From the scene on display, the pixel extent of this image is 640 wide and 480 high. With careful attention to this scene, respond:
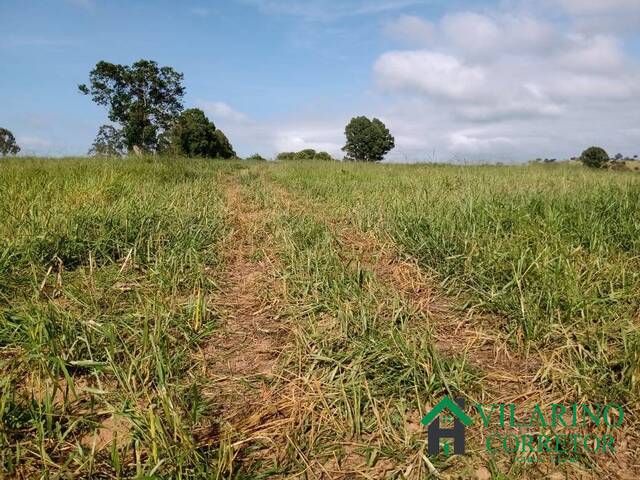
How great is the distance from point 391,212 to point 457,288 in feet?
5.60

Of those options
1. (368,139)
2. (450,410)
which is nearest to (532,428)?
(450,410)

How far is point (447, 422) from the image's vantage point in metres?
1.60

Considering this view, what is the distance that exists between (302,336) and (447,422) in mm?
876

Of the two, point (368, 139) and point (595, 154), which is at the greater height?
point (368, 139)

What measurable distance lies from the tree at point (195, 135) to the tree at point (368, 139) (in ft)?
77.9

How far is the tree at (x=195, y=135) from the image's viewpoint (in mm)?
40562

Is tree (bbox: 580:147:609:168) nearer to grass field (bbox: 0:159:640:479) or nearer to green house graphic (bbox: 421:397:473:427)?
grass field (bbox: 0:159:640:479)

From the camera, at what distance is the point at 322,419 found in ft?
5.45

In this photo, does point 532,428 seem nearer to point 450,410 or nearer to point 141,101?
point 450,410

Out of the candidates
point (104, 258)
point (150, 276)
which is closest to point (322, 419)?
point (150, 276)

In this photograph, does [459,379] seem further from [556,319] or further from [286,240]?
[286,240]

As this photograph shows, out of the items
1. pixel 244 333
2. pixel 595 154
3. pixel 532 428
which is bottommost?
pixel 532 428

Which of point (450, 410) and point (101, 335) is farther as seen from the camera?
point (101, 335)

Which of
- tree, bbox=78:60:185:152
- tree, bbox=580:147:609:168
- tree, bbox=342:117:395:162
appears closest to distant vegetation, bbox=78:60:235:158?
tree, bbox=78:60:185:152
